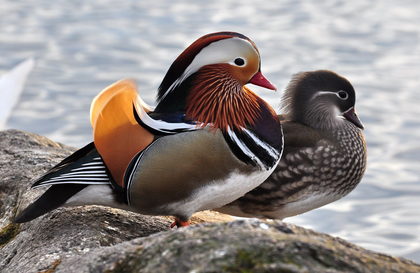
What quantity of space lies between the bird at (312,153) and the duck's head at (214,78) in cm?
68

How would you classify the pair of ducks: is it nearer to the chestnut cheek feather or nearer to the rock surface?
the chestnut cheek feather

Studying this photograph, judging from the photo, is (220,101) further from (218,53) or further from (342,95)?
(342,95)

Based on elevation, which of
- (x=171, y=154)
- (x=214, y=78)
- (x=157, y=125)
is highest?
(x=214, y=78)

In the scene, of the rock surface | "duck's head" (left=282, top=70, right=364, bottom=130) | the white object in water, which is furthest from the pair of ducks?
the white object in water

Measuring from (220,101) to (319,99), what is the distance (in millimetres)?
1165

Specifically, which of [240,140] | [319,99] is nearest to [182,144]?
[240,140]

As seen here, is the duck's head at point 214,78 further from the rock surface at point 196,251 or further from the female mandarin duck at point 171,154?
the rock surface at point 196,251

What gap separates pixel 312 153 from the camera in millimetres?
3186

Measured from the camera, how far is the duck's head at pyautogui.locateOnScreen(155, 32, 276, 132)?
2500mm

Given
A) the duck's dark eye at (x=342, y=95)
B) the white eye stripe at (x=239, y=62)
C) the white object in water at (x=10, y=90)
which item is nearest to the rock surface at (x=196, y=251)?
the white eye stripe at (x=239, y=62)

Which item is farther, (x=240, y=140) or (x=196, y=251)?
(x=240, y=140)

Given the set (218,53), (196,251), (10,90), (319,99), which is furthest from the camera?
(10,90)

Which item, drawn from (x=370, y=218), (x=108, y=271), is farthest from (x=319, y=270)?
(x=370, y=218)

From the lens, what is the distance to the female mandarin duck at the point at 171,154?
2.32 m
